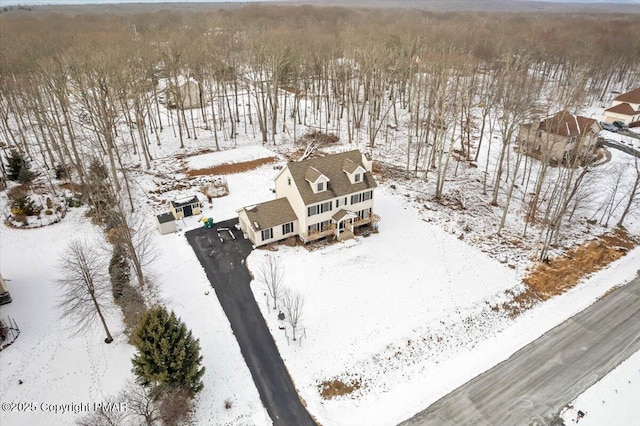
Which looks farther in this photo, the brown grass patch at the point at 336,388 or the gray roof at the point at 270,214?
the gray roof at the point at 270,214

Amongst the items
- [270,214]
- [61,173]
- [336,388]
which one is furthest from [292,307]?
[61,173]

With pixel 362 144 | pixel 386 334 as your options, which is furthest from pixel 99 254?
pixel 362 144

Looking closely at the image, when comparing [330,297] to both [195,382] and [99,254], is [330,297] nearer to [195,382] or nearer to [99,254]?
[195,382]

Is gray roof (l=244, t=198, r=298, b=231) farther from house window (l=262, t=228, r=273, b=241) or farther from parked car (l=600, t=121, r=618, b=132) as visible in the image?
parked car (l=600, t=121, r=618, b=132)

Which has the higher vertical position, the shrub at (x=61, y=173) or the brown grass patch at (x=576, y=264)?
the shrub at (x=61, y=173)

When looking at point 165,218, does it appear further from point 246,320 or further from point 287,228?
point 246,320

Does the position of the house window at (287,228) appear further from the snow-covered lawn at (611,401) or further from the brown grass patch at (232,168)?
the snow-covered lawn at (611,401)

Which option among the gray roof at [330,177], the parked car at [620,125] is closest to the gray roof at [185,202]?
the gray roof at [330,177]
